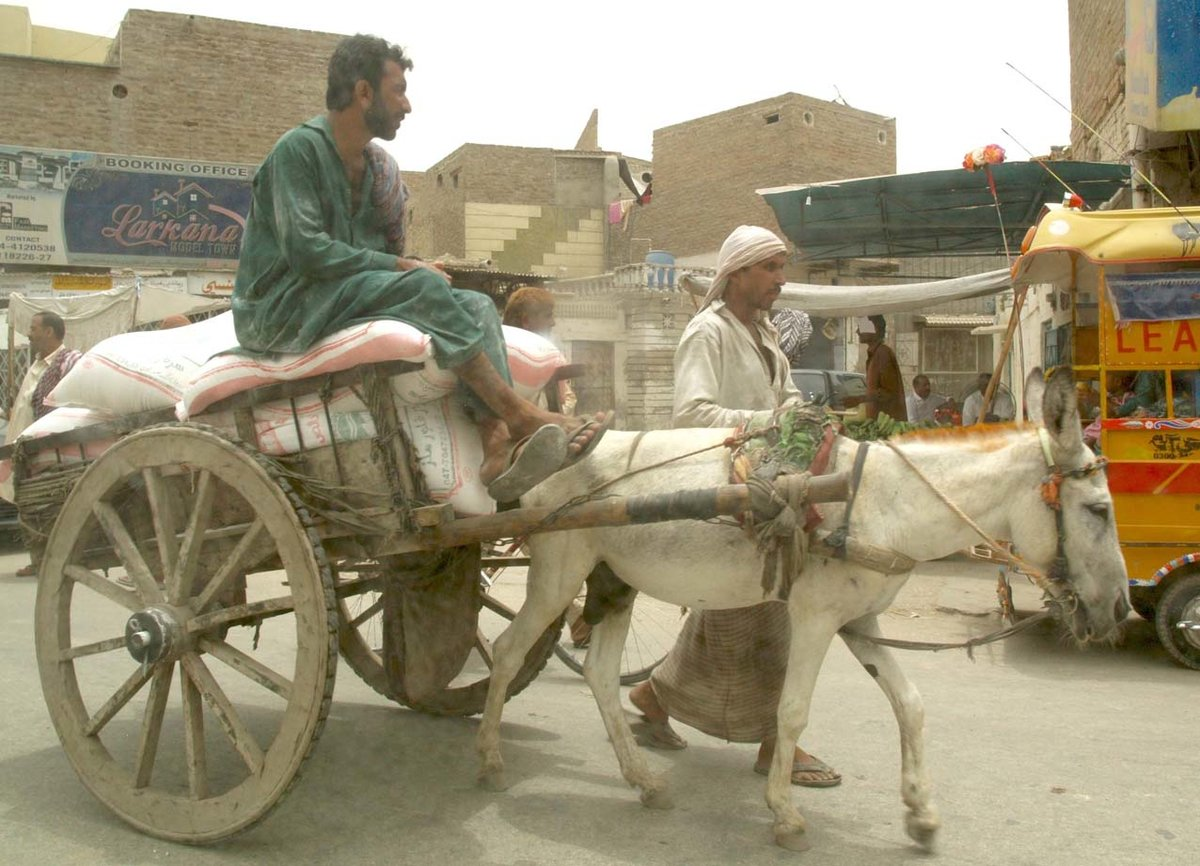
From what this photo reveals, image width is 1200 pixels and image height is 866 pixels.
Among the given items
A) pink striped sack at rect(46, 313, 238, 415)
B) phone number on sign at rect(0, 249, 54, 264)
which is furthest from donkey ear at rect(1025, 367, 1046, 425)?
phone number on sign at rect(0, 249, 54, 264)

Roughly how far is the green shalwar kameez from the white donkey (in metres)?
0.70

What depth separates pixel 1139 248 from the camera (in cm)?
625

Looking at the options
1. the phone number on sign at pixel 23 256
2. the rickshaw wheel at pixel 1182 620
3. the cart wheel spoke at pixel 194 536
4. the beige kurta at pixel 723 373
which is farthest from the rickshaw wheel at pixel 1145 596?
the phone number on sign at pixel 23 256

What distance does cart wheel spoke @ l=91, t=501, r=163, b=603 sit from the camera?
3652 mm

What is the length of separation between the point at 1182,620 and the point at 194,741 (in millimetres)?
5562

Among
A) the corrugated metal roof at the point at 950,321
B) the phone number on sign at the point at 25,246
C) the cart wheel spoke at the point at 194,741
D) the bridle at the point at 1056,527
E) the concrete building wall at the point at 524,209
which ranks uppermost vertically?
the concrete building wall at the point at 524,209

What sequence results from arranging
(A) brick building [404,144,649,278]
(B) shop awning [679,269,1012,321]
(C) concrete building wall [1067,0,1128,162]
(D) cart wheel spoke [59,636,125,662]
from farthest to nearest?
(A) brick building [404,144,649,278]
(C) concrete building wall [1067,0,1128,162]
(B) shop awning [679,269,1012,321]
(D) cart wheel spoke [59,636,125,662]

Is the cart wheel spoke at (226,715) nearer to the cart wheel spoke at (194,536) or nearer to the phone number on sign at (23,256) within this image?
the cart wheel spoke at (194,536)

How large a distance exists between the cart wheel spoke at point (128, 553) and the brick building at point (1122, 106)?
702 cm

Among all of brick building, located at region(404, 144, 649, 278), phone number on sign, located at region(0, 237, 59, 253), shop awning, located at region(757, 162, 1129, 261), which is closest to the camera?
shop awning, located at region(757, 162, 1129, 261)

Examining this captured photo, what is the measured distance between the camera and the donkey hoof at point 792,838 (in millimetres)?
3502

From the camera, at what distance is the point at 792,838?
3.51 meters

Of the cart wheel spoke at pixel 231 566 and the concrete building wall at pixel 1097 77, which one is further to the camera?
the concrete building wall at pixel 1097 77

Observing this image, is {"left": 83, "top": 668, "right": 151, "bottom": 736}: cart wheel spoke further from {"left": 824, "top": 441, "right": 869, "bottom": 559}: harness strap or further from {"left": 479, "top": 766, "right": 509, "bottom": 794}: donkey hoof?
{"left": 824, "top": 441, "right": 869, "bottom": 559}: harness strap
